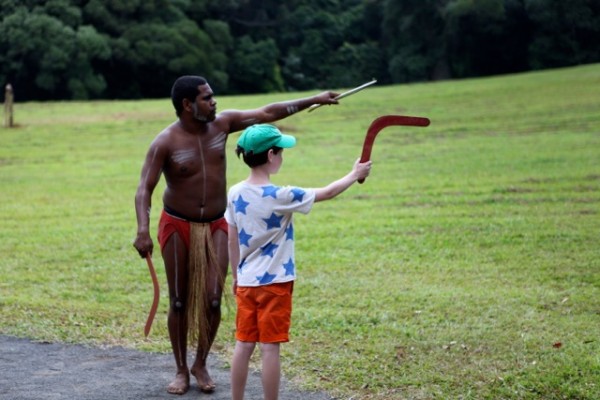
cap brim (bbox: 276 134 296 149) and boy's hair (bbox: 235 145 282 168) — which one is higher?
cap brim (bbox: 276 134 296 149)

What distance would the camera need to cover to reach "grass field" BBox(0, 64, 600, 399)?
24.0 ft

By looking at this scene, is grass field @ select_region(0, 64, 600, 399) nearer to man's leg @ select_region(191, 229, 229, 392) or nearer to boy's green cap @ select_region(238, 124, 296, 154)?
man's leg @ select_region(191, 229, 229, 392)

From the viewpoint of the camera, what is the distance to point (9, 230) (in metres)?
14.1

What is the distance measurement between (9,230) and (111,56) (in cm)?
3697

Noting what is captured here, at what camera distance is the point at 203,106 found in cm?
669

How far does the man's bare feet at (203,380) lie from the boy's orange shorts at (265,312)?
1081 mm

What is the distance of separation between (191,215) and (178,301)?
2.05 ft

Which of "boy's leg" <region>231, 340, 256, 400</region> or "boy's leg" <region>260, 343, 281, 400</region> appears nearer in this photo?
"boy's leg" <region>260, 343, 281, 400</region>

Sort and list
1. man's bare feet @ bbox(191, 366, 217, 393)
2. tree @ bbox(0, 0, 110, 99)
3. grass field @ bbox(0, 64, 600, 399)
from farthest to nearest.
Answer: tree @ bbox(0, 0, 110, 99), grass field @ bbox(0, 64, 600, 399), man's bare feet @ bbox(191, 366, 217, 393)

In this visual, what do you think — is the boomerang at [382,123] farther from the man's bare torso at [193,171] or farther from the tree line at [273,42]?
the tree line at [273,42]

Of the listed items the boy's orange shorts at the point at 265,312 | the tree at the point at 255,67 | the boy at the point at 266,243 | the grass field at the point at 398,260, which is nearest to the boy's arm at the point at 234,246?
the boy at the point at 266,243

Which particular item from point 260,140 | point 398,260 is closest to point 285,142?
point 260,140

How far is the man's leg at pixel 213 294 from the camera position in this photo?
683cm

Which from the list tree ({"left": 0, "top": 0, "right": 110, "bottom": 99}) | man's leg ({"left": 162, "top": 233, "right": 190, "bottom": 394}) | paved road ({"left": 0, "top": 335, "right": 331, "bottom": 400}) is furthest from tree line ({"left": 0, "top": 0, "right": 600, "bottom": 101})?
A: man's leg ({"left": 162, "top": 233, "right": 190, "bottom": 394})
